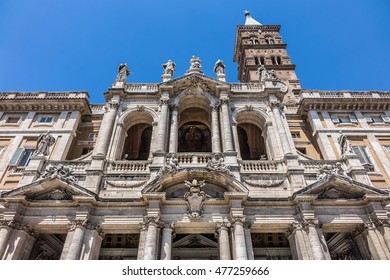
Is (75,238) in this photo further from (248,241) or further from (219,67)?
(219,67)

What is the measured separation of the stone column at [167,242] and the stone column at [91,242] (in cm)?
363

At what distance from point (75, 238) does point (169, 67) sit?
16166mm

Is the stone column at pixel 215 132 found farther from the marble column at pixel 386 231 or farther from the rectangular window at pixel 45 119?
the rectangular window at pixel 45 119

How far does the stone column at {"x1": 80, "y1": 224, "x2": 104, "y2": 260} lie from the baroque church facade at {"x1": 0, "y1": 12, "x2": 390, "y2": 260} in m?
0.06

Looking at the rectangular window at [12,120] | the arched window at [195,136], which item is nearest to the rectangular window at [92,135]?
the rectangular window at [12,120]

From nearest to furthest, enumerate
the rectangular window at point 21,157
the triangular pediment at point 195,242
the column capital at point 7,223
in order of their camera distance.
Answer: the column capital at point 7,223
the triangular pediment at point 195,242
the rectangular window at point 21,157

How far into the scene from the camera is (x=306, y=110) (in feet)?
80.7

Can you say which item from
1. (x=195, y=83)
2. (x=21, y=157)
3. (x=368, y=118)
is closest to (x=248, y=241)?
(x=195, y=83)

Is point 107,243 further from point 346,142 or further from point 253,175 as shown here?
point 346,142

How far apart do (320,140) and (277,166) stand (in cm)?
631

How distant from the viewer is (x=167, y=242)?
46.7 feet

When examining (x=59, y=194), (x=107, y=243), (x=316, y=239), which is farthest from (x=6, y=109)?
(x=316, y=239)

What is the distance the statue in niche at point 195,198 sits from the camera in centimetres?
1505

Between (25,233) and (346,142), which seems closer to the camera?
(25,233)
